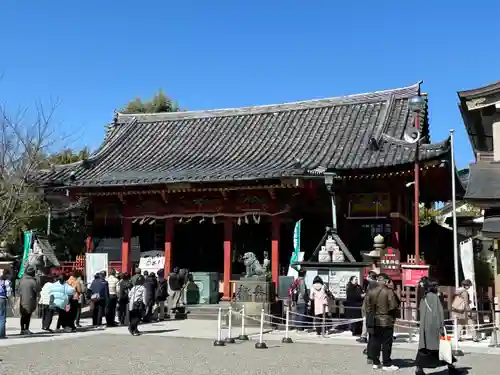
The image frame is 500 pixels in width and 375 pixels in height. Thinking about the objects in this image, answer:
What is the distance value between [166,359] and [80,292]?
5.97m

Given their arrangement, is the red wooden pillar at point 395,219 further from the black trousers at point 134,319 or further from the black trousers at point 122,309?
the black trousers at point 134,319

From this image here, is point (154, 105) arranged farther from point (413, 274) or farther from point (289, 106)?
point (413, 274)

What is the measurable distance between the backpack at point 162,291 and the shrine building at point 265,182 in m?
3.64

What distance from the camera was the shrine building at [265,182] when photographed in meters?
19.7

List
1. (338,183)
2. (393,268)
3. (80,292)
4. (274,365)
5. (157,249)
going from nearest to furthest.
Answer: (274,365), (80,292), (393,268), (338,183), (157,249)

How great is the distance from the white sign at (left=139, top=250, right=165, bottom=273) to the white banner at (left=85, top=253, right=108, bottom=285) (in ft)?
5.05

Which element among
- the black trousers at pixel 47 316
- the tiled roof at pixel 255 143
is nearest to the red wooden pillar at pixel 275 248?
the tiled roof at pixel 255 143

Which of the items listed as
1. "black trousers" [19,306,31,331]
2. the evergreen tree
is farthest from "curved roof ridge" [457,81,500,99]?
the evergreen tree

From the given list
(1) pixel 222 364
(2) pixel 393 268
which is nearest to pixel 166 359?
(1) pixel 222 364

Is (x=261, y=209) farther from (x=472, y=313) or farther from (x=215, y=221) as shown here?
(x=472, y=313)

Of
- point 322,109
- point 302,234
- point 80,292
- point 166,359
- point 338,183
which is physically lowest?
point 166,359

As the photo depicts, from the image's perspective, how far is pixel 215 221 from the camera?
21.7 m

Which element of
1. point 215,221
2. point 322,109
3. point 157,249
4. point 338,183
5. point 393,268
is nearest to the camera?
point 393,268

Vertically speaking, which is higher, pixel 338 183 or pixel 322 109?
pixel 322 109
